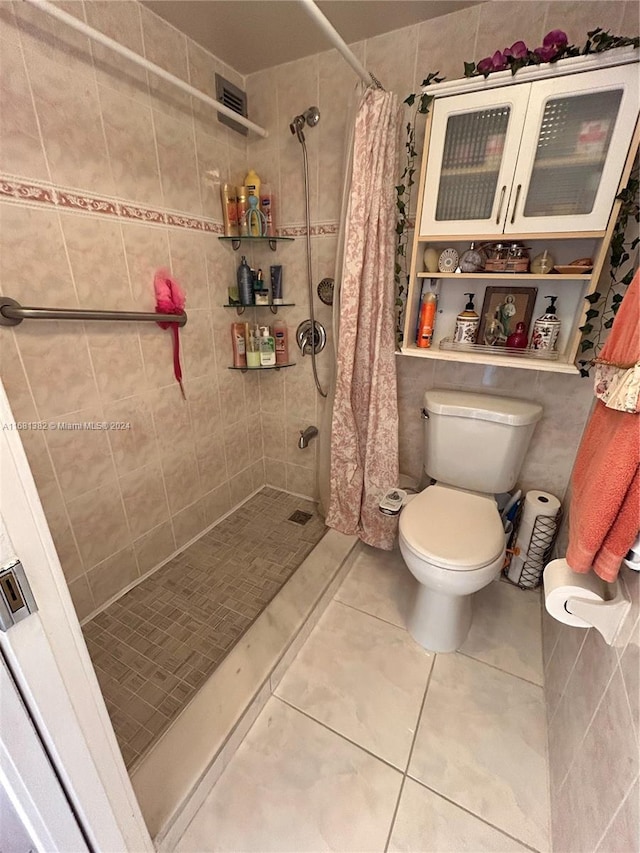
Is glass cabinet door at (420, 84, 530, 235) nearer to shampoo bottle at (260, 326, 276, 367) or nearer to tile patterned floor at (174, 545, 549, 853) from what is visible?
shampoo bottle at (260, 326, 276, 367)

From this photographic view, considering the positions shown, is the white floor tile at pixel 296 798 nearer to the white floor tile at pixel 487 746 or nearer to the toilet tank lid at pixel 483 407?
the white floor tile at pixel 487 746

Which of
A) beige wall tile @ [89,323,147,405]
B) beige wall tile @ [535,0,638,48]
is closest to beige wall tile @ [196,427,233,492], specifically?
beige wall tile @ [89,323,147,405]

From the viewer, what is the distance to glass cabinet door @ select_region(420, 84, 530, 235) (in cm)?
114

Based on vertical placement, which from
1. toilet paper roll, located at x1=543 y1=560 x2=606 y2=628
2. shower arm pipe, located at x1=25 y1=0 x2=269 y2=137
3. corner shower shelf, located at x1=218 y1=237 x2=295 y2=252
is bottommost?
toilet paper roll, located at x1=543 y1=560 x2=606 y2=628

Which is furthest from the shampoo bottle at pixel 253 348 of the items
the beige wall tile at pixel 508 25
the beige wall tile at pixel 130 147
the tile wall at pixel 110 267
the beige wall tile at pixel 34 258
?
the beige wall tile at pixel 508 25

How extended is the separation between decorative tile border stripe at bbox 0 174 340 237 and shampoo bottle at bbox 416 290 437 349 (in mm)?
562

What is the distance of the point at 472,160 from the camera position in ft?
4.01

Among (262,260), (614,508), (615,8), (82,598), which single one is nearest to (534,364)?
(614,508)

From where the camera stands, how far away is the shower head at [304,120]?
153 centimetres

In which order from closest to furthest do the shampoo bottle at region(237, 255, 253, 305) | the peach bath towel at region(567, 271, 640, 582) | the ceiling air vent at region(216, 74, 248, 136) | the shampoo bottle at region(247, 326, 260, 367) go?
the peach bath towel at region(567, 271, 640, 582) < the ceiling air vent at region(216, 74, 248, 136) < the shampoo bottle at region(237, 255, 253, 305) < the shampoo bottle at region(247, 326, 260, 367)

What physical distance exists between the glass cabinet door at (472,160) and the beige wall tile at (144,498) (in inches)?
58.8

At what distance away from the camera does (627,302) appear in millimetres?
708

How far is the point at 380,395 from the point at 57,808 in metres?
1.41

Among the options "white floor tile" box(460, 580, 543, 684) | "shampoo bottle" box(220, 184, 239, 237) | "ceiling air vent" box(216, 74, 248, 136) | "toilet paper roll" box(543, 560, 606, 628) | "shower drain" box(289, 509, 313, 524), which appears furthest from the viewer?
"shower drain" box(289, 509, 313, 524)
